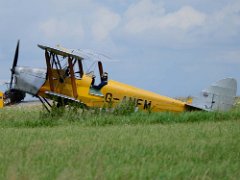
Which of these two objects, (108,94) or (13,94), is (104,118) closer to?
(108,94)

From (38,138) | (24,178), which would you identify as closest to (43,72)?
(38,138)

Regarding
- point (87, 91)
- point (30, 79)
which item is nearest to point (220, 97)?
point (87, 91)

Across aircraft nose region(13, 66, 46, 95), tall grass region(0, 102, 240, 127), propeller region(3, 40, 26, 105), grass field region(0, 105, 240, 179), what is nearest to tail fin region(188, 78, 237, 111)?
tall grass region(0, 102, 240, 127)

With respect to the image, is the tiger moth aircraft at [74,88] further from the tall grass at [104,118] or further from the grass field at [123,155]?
the grass field at [123,155]

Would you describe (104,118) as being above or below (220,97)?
below

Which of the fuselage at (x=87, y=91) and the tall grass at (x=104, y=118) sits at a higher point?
the fuselage at (x=87, y=91)

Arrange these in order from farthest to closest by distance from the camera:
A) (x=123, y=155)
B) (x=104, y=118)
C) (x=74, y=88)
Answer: (x=74, y=88)
(x=104, y=118)
(x=123, y=155)

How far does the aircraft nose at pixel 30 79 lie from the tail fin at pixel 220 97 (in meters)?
6.02

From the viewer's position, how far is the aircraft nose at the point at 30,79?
825 inches

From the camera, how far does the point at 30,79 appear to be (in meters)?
21.0

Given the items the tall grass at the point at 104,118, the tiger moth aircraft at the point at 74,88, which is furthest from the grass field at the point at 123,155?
the tiger moth aircraft at the point at 74,88

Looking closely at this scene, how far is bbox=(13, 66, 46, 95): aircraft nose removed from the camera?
20953mm

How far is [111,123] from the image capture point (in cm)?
1488

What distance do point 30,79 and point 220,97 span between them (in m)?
7.51
